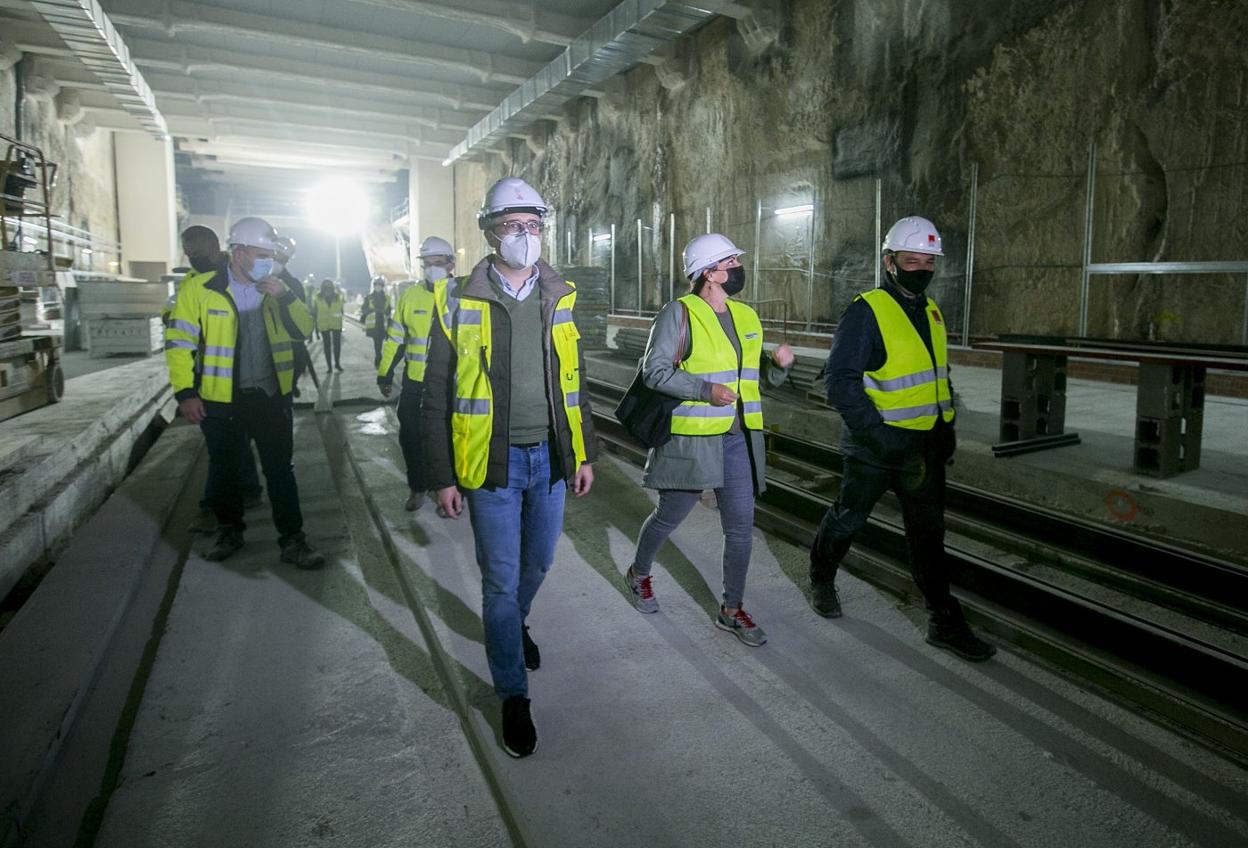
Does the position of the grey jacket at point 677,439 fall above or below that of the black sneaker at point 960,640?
above

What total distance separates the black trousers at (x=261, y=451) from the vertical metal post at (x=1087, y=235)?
32.4 feet

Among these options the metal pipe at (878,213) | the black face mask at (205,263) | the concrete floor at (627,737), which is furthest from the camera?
the metal pipe at (878,213)

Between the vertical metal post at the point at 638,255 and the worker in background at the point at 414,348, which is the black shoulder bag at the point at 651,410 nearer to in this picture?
the worker in background at the point at 414,348

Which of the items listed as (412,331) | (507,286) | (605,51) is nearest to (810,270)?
(605,51)

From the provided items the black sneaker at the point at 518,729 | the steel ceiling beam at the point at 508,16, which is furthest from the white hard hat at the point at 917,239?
the steel ceiling beam at the point at 508,16

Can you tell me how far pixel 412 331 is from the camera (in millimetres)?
6211

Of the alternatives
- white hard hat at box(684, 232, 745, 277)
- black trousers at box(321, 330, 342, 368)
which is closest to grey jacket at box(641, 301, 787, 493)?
white hard hat at box(684, 232, 745, 277)

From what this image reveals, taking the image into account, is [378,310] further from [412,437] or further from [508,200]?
[508,200]

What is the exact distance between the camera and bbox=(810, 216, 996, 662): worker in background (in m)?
3.50

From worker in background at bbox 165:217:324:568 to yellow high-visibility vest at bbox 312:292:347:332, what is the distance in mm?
10660

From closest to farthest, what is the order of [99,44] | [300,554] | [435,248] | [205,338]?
[205,338], [300,554], [435,248], [99,44]

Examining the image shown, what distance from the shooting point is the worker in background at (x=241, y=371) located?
4.61 metres

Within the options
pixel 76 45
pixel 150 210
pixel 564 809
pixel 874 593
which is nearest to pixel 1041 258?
pixel 874 593

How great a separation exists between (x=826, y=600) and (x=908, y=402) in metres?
1.15
